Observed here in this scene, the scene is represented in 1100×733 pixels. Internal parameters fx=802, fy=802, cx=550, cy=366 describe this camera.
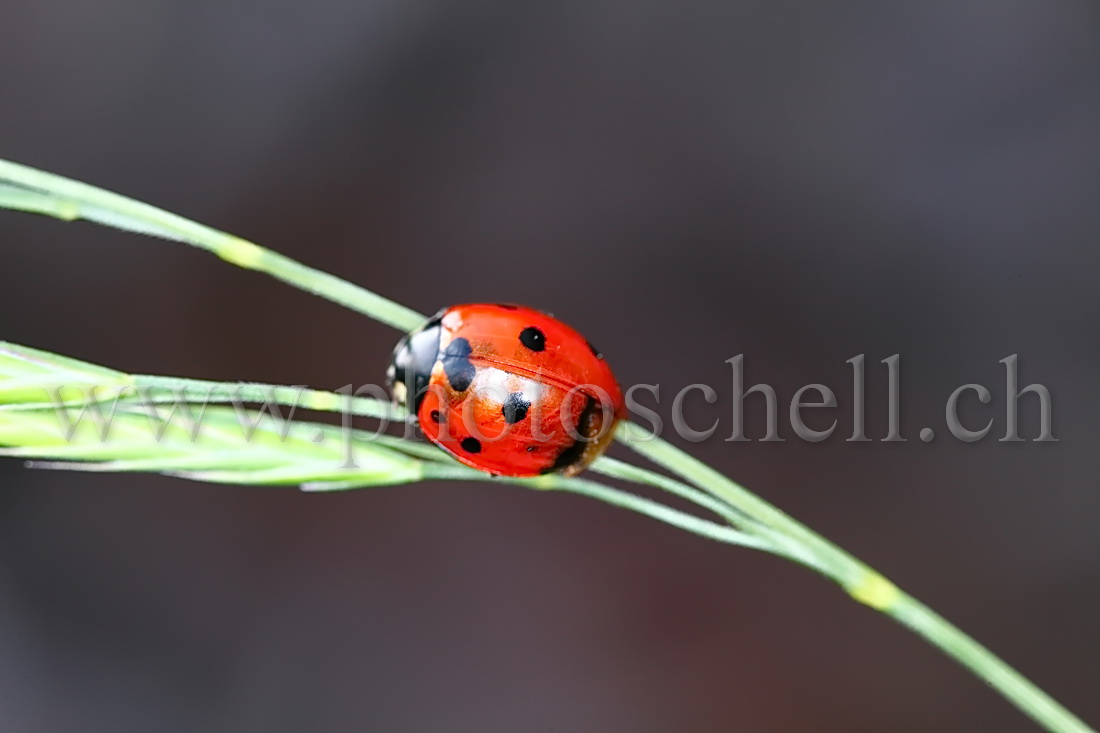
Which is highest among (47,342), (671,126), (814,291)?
(671,126)

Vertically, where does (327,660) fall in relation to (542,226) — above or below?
below

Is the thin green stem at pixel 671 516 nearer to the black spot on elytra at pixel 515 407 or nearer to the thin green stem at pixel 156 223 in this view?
the thin green stem at pixel 156 223

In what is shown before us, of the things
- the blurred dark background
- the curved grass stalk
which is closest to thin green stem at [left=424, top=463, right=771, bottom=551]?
the curved grass stalk

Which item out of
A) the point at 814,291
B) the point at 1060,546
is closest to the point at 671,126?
the point at 814,291

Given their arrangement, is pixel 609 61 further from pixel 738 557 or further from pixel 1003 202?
pixel 738 557

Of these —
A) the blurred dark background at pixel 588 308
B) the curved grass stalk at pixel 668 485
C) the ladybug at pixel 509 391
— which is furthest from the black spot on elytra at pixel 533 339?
the blurred dark background at pixel 588 308

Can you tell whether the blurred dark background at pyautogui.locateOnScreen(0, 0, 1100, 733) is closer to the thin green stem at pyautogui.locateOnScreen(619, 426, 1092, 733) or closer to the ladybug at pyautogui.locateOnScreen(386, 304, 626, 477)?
the ladybug at pyautogui.locateOnScreen(386, 304, 626, 477)
